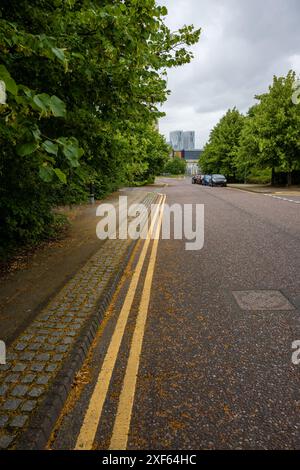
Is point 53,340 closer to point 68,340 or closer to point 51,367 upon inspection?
point 68,340

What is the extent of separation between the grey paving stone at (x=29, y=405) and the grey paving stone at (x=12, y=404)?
57mm

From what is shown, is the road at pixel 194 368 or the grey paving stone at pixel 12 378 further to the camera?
the grey paving stone at pixel 12 378

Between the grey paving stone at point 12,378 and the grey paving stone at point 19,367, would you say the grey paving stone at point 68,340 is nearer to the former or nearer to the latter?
the grey paving stone at point 19,367

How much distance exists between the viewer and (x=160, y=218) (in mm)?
13656

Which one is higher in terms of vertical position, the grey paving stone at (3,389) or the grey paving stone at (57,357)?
the grey paving stone at (57,357)

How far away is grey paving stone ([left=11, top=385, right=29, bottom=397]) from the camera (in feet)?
9.08

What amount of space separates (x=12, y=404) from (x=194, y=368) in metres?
1.78

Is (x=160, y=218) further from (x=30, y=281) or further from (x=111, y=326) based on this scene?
(x=111, y=326)

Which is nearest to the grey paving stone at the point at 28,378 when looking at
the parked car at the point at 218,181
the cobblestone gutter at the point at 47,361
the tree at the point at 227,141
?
the cobblestone gutter at the point at 47,361

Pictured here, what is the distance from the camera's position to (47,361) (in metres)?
3.23

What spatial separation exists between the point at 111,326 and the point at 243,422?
212 centimetres

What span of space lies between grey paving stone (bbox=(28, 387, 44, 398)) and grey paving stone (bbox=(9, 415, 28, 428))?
9.0 inches

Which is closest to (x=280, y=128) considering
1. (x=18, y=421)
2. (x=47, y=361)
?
(x=47, y=361)

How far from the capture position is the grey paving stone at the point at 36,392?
276cm
